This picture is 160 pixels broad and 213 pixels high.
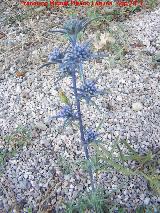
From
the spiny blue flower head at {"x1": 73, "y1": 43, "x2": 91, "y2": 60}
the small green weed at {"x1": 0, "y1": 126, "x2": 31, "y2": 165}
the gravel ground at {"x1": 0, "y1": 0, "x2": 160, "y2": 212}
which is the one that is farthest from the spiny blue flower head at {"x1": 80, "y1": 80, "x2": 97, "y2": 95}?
the small green weed at {"x1": 0, "y1": 126, "x2": 31, "y2": 165}

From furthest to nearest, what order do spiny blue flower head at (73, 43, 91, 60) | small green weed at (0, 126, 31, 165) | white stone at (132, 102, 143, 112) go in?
white stone at (132, 102, 143, 112), small green weed at (0, 126, 31, 165), spiny blue flower head at (73, 43, 91, 60)

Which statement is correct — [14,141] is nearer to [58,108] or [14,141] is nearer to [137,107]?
[58,108]

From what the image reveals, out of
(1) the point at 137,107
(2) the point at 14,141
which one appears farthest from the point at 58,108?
(1) the point at 137,107

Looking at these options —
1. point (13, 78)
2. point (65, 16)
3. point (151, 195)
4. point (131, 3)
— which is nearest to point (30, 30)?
point (65, 16)

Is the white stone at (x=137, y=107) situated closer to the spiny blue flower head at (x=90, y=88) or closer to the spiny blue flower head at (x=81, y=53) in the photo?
the spiny blue flower head at (x=90, y=88)

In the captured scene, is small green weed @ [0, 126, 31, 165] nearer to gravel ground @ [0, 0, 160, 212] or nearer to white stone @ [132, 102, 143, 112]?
gravel ground @ [0, 0, 160, 212]

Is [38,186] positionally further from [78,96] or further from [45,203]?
[78,96]

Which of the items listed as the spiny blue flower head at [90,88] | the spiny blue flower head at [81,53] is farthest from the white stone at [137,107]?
the spiny blue flower head at [81,53]

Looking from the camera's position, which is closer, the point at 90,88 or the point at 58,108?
the point at 90,88
